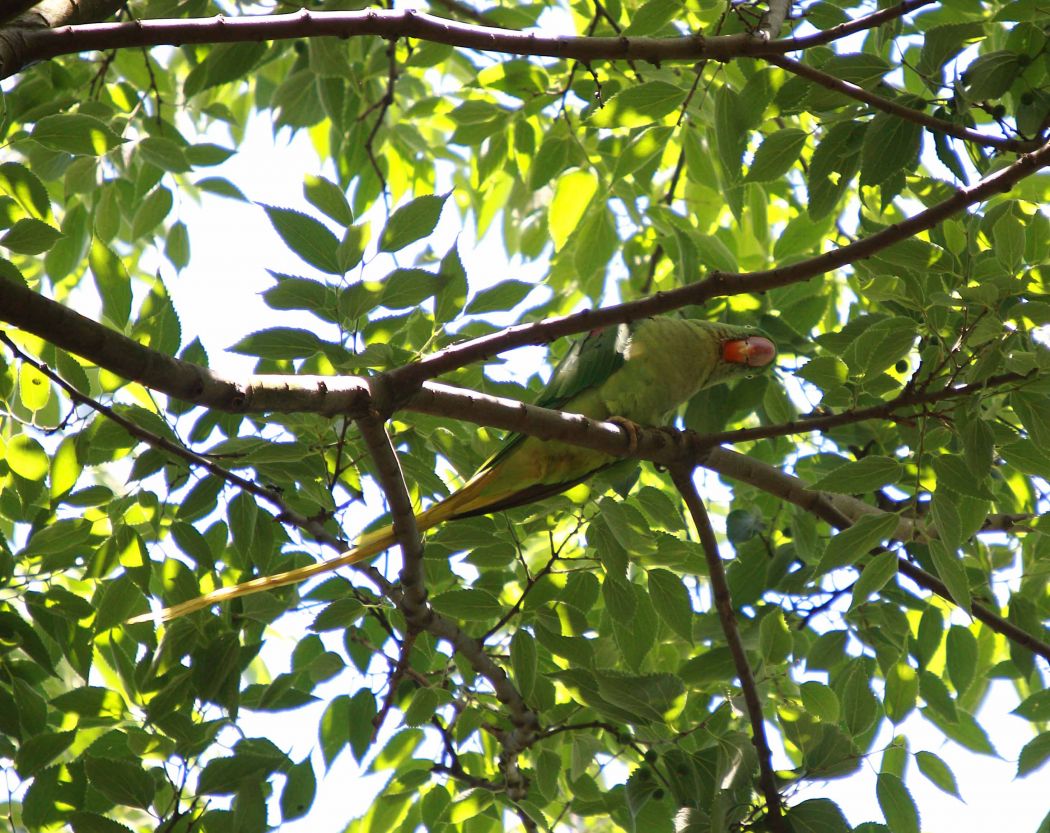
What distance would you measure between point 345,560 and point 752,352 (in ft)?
4.90

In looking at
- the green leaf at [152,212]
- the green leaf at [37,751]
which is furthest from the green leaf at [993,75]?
the green leaf at [152,212]

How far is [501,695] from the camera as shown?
2.52 meters

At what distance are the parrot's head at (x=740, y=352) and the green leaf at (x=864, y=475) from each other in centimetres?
104

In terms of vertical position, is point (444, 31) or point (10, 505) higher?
point (444, 31)

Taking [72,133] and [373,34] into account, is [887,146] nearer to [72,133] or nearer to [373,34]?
[373,34]

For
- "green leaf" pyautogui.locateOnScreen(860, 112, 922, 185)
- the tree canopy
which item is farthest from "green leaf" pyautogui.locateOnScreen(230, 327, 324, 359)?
"green leaf" pyautogui.locateOnScreen(860, 112, 922, 185)

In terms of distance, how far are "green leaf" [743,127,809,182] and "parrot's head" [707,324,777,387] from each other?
82 centimetres

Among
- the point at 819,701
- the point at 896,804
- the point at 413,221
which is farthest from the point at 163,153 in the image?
the point at 896,804

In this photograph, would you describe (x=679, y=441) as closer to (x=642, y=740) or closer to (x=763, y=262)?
(x=642, y=740)

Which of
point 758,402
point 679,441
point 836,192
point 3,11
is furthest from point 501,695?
point 3,11

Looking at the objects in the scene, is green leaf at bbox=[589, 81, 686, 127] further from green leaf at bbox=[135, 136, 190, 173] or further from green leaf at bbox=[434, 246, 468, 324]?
green leaf at bbox=[135, 136, 190, 173]

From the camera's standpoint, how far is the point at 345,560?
256 centimetres

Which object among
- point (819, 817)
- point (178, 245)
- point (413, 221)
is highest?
point (178, 245)

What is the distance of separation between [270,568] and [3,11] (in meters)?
1.50
